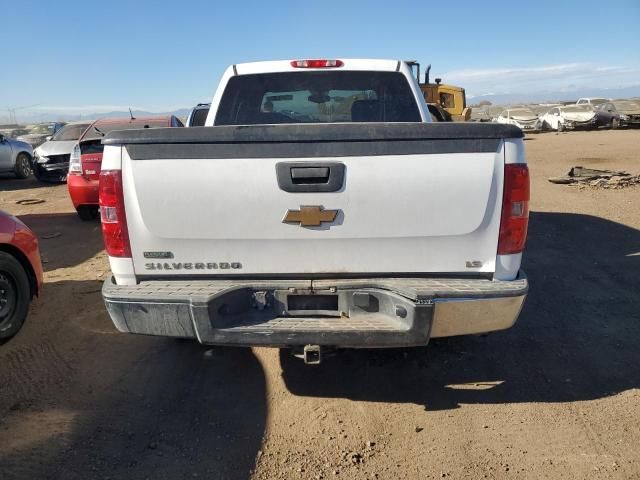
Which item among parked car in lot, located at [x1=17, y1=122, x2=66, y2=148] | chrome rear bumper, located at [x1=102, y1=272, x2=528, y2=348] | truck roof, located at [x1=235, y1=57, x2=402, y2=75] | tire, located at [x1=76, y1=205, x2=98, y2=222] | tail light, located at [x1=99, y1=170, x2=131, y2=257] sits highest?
truck roof, located at [x1=235, y1=57, x2=402, y2=75]

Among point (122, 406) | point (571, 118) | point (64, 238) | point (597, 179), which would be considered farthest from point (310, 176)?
point (571, 118)

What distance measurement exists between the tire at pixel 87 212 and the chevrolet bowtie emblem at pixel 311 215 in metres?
6.73

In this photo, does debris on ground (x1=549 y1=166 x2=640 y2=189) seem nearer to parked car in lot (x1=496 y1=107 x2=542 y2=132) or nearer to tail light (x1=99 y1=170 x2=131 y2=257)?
tail light (x1=99 y1=170 x2=131 y2=257)

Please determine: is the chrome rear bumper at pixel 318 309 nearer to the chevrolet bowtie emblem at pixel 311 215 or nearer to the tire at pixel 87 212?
the chevrolet bowtie emblem at pixel 311 215

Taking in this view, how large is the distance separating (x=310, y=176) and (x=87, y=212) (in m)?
6.99

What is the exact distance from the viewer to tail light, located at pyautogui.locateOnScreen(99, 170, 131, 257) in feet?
8.95

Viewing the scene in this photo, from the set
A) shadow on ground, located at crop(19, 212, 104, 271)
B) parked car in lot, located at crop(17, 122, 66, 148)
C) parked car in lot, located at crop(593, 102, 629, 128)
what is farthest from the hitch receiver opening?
parked car in lot, located at crop(593, 102, 629, 128)

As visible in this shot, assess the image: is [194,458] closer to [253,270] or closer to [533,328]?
[253,270]

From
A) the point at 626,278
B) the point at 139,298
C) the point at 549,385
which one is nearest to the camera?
the point at 139,298

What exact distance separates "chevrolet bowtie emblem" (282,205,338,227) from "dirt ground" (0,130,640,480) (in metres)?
1.30

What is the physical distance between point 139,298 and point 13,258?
7.33ft

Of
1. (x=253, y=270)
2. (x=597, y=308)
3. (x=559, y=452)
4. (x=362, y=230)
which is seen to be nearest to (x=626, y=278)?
(x=597, y=308)

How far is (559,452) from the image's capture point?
2.82m

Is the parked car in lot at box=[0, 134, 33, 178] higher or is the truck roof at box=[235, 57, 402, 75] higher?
the truck roof at box=[235, 57, 402, 75]
